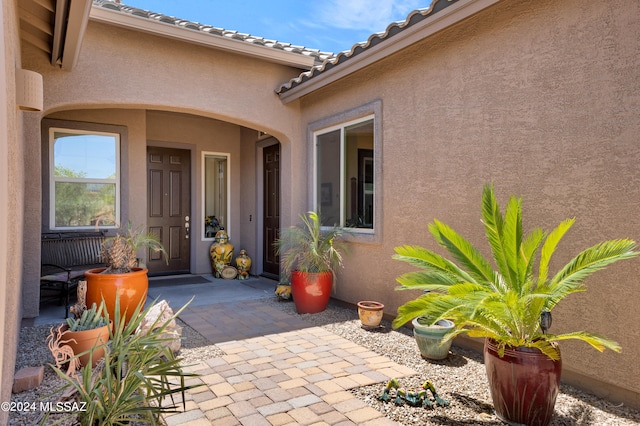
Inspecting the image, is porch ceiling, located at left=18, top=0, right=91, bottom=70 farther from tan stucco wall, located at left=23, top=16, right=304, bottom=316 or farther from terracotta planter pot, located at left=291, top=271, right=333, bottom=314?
terracotta planter pot, located at left=291, top=271, right=333, bottom=314

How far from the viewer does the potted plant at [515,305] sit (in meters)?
2.78

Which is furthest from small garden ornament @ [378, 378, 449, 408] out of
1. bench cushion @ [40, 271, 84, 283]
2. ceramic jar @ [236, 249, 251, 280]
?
ceramic jar @ [236, 249, 251, 280]

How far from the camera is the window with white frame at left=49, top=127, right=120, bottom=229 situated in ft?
22.5

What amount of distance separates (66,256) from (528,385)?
21.6 ft

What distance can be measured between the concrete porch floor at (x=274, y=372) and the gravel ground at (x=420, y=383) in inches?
5.6

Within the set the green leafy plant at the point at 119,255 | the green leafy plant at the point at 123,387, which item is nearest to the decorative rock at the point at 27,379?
the green leafy plant at the point at 123,387

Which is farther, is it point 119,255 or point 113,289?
point 119,255

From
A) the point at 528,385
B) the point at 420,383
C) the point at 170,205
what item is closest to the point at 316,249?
the point at 420,383

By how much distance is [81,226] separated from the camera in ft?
23.4

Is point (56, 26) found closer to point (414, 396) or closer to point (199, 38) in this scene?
point (199, 38)

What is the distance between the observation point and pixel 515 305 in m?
2.78

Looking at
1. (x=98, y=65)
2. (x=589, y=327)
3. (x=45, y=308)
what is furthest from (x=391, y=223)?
(x=45, y=308)

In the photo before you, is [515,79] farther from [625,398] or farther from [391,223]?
[625,398]

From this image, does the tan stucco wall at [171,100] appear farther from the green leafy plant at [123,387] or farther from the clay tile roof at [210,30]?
the green leafy plant at [123,387]
